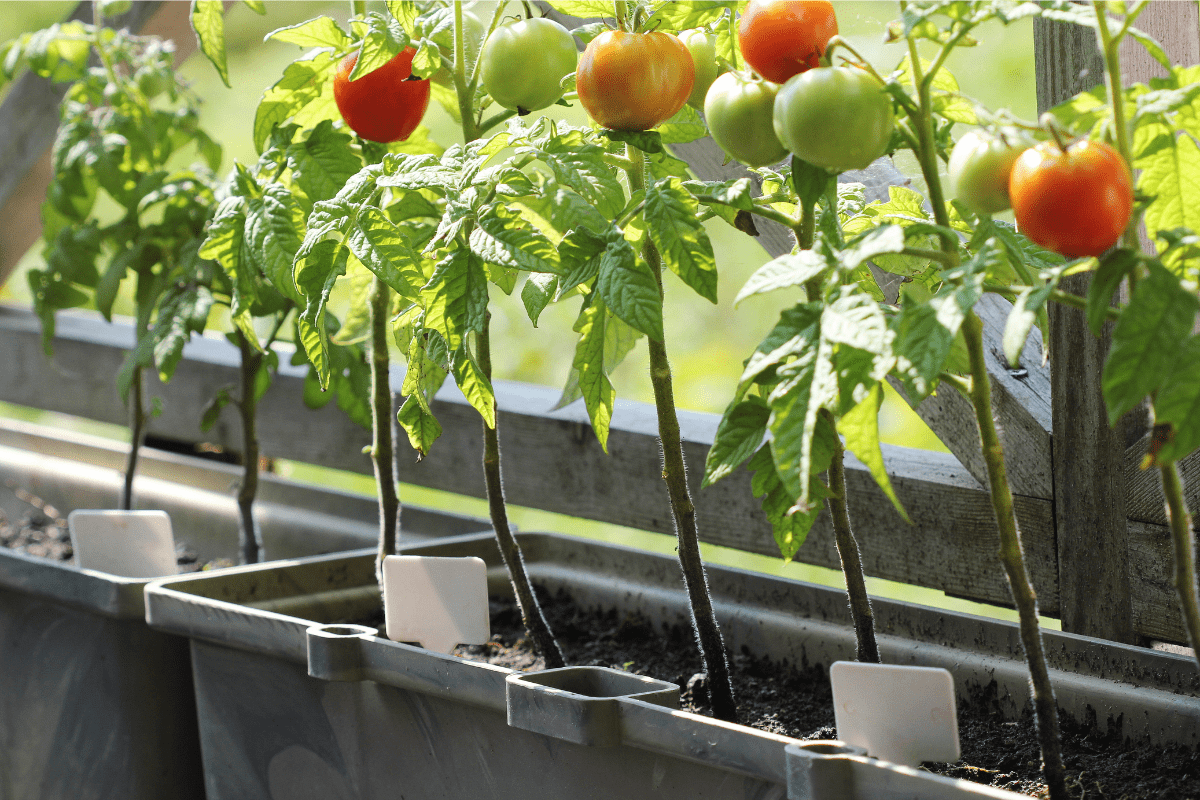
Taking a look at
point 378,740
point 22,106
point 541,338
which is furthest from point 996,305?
point 541,338

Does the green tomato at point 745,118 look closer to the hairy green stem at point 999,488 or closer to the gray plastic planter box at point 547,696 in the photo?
the hairy green stem at point 999,488

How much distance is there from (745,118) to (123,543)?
83 centimetres

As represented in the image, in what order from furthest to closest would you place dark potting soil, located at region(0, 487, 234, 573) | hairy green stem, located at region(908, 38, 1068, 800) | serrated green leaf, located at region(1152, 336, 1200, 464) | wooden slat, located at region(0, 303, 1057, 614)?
dark potting soil, located at region(0, 487, 234, 573) < wooden slat, located at region(0, 303, 1057, 614) < hairy green stem, located at region(908, 38, 1068, 800) < serrated green leaf, located at region(1152, 336, 1200, 464)

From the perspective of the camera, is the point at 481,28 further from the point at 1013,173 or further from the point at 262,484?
the point at 262,484

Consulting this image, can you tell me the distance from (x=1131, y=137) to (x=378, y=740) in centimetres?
65

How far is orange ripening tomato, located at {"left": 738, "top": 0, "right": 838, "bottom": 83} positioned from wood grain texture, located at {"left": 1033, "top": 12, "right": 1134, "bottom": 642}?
13.4 inches

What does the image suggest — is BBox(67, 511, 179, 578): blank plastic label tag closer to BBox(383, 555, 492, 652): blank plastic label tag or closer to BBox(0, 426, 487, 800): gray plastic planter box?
BBox(0, 426, 487, 800): gray plastic planter box

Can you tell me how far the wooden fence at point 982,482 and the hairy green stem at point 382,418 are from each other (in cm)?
31

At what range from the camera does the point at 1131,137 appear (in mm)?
512

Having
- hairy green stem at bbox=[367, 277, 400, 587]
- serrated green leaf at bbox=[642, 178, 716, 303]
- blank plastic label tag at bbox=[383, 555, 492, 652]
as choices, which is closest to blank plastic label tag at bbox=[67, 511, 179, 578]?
hairy green stem at bbox=[367, 277, 400, 587]

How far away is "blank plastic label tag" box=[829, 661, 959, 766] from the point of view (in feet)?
1.98

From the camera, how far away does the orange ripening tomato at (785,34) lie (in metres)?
0.57

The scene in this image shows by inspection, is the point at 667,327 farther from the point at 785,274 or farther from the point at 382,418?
the point at 785,274

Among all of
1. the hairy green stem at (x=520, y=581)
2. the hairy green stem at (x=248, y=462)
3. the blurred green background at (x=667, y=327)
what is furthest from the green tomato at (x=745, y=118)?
the blurred green background at (x=667, y=327)
